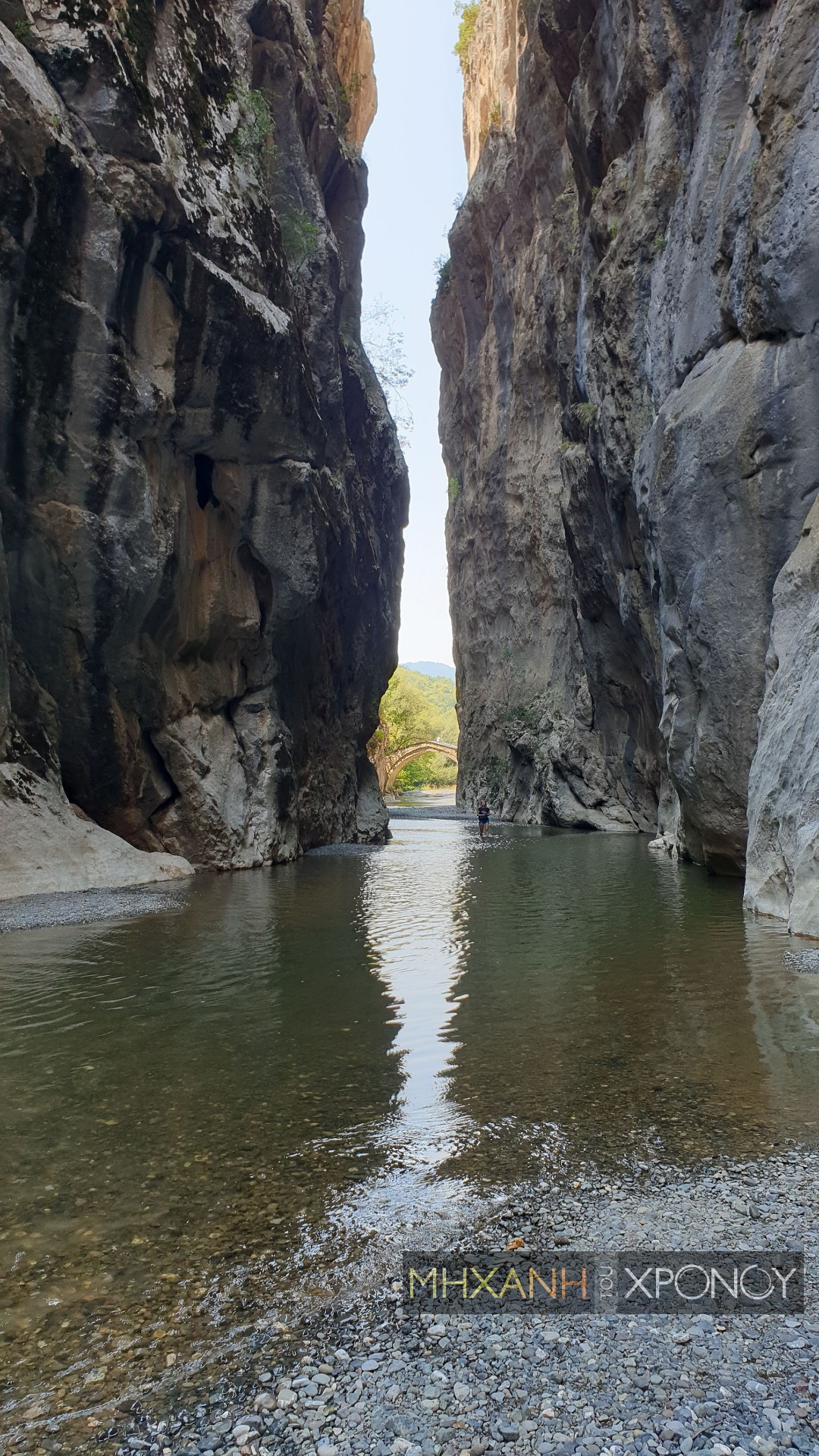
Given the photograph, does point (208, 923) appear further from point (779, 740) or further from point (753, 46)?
point (753, 46)

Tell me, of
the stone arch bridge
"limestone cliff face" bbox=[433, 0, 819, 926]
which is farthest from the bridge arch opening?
"limestone cliff face" bbox=[433, 0, 819, 926]

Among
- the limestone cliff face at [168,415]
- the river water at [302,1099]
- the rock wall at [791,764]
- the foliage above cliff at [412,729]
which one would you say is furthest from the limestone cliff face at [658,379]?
the foliage above cliff at [412,729]

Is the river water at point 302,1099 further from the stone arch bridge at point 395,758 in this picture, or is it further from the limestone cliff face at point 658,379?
the stone arch bridge at point 395,758

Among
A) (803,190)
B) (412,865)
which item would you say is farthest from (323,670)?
(803,190)

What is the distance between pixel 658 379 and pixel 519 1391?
2169 centimetres

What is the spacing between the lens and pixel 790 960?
8898mm

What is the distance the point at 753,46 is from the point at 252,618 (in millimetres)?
15139

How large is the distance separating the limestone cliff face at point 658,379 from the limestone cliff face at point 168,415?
26.8 feet

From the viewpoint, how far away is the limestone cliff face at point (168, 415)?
15.3 metres

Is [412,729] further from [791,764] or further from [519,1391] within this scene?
[519,1391]

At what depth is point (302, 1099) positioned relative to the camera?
17.6 ft

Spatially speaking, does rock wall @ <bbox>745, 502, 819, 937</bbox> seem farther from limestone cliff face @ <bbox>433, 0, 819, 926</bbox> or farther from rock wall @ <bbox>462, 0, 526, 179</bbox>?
rock wall @ <bbox>462, 0, 526, 179</bbox>

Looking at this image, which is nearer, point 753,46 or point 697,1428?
point 697,1428

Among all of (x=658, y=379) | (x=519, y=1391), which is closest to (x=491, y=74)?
(x=658, y=379)
